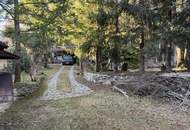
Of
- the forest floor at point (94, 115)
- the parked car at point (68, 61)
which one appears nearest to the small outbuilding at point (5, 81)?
the forest floor at point (94, 115)

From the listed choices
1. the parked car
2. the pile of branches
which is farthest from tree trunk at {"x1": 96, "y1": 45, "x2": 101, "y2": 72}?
the parked car

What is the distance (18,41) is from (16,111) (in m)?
3.96

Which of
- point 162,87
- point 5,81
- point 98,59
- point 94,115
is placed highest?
point 98,59

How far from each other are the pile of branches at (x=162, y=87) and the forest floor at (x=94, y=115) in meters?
0.72

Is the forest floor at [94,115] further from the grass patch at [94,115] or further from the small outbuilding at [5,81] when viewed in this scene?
→ the small outbuilding at [5,81]

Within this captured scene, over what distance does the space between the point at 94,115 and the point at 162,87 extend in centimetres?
482

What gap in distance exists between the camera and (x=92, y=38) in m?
24.1

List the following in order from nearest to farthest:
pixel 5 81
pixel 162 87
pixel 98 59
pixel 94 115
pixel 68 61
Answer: pixel 5 81 → pixel 94 115 → pixel 162 87 → pixel 98 59 → pixel 68 61

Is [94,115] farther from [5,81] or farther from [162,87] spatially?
[162,87]

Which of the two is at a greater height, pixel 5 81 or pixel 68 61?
pixel 68 61

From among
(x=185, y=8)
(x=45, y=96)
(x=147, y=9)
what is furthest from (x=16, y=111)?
(x=185, y=8)

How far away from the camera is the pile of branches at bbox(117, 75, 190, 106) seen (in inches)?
584

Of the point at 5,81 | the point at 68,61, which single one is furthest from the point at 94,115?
the point at 68,61

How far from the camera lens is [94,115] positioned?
12008mm
